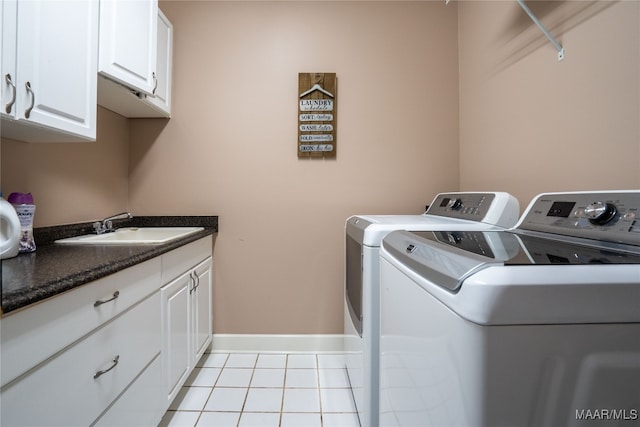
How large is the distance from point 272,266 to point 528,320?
1.79 m

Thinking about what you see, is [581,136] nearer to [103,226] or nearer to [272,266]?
[272,266]

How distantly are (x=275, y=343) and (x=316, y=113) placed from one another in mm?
1709

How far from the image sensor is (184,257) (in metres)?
1.55

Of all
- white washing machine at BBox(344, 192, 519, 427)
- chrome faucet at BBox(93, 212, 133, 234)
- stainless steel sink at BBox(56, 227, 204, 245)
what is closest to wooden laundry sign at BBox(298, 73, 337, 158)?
white washing machine at BBox(344, 192, 519, 427)

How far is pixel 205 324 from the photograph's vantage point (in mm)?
1873

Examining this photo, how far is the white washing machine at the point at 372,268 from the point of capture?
3.86ft

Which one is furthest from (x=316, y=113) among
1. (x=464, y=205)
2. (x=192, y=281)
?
(x=192, y=281)

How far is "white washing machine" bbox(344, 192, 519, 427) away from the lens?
3.86 feet

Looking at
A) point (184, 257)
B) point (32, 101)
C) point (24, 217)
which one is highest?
point (32, 101)

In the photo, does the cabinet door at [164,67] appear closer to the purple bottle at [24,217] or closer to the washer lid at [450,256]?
the purple bottle at [24,217]

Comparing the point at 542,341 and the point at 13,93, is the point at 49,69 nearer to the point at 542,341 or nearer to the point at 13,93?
the point at 13,93

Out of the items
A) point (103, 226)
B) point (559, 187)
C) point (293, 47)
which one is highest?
point (293, 47)

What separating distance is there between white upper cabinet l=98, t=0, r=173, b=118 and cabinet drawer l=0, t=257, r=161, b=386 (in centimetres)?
102

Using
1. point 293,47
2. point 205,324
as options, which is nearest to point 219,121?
point 293,47
